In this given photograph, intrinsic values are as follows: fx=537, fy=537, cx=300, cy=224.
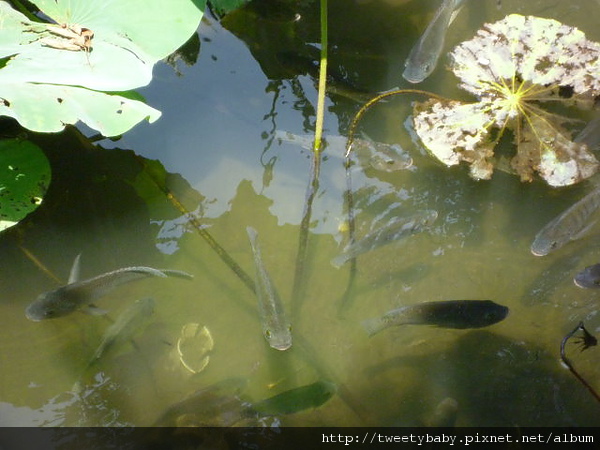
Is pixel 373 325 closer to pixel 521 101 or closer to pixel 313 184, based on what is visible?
pixel 313 184

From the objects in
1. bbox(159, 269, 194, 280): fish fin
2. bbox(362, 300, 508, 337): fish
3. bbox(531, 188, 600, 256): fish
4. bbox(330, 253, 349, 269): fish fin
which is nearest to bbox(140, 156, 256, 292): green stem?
bbox(159, 269, 194, 280): fish fin

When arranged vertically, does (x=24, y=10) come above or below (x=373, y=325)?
above

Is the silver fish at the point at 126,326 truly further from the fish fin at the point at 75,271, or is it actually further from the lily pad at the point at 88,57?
the lily pad at the point at 88,57

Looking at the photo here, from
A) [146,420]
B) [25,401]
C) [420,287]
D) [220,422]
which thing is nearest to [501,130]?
[420,287]

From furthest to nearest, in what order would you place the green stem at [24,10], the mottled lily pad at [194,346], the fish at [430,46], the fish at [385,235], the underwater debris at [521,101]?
1. the fish at [430,46]
2. the green stem at [24,10]
3. the underwater debris at [521,101]
4. the fish at [385,235]
5. the mottled lily pad at [194,346]

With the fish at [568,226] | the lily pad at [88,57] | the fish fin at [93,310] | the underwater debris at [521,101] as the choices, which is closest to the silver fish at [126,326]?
the fish fin at [93,310]

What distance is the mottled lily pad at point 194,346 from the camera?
8.61 ft

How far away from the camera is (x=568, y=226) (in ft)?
8.96

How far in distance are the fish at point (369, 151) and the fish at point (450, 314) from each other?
96cm

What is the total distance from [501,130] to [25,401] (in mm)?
2861

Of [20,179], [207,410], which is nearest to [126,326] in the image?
[207,410]

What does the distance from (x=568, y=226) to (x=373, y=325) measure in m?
1.13

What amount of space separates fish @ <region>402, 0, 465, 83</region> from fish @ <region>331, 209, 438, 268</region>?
40.4 inches

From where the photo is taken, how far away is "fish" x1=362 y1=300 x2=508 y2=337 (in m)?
2.43
